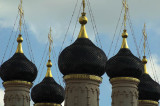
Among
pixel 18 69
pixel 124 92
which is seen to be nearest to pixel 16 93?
pixel 18 69

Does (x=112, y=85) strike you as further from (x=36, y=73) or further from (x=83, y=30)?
(x=36, y=73)

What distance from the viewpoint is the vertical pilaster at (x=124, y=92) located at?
4103 centimetres

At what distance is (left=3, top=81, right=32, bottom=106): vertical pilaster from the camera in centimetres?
4591

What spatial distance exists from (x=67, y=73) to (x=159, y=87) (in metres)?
9.84

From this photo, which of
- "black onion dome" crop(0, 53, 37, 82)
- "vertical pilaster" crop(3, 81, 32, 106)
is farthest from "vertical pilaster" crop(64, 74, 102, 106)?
"black onion dome" crop(0, 53, 37, 82)

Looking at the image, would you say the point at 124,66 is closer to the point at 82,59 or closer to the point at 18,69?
the point at 82,59

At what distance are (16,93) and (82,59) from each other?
764 cm

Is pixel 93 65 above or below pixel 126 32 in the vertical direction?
below

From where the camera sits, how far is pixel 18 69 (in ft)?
152

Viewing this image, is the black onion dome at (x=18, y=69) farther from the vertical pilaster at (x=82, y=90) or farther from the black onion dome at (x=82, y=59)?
the vertical pilaster at (x=82, y=90)

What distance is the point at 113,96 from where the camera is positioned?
41594 mm

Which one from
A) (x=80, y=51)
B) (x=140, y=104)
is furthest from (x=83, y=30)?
(x=140, y=104)

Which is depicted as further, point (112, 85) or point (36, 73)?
point (36, 73)

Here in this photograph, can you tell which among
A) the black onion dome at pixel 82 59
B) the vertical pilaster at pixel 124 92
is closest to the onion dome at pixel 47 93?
the black onion dome at pixel 82 59
